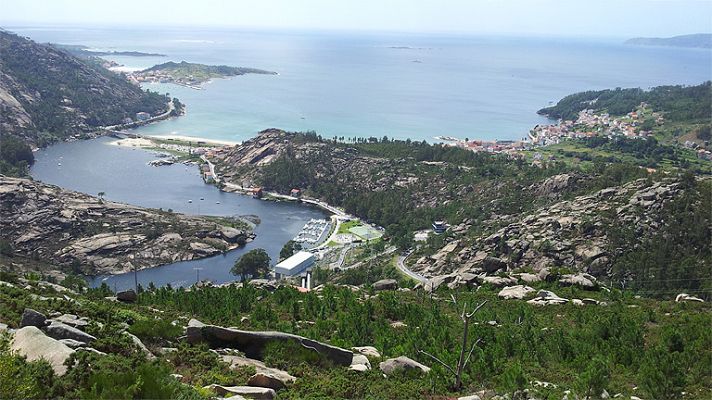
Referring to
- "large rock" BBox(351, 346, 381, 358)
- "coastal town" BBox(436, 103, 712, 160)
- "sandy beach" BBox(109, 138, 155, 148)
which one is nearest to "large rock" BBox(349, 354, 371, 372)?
"large rock" BBox(351, 346, 381, 358)

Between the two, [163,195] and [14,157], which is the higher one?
[14,157]

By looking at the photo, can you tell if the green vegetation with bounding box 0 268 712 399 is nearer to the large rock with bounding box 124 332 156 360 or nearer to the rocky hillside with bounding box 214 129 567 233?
the large rock with bounding box 124 332 156 360

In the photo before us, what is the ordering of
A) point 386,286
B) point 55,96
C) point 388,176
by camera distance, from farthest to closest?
point 55,96, point 388,176, point 386,286

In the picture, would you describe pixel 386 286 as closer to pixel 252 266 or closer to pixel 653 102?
pixel 252 266

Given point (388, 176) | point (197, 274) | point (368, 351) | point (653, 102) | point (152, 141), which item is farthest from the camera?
point (653, 102)

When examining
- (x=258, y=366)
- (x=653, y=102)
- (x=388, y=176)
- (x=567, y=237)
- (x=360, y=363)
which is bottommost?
(x=388, y=176)

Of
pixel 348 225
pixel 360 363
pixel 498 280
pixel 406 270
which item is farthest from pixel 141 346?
pixel 348 225

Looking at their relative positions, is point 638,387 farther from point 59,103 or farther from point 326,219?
point 59,103
